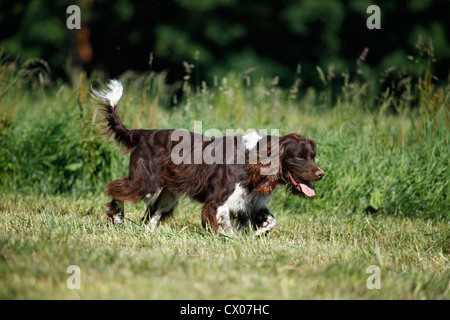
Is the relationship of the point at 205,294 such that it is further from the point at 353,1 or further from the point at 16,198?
the point at 353,1

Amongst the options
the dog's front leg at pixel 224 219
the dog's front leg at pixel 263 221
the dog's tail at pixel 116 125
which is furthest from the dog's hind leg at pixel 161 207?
the dog's front leg at pixel 263 221

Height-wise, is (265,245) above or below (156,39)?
below

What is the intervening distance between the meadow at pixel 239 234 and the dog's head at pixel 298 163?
517 millimetres

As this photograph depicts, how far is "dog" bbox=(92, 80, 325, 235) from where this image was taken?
171 inches

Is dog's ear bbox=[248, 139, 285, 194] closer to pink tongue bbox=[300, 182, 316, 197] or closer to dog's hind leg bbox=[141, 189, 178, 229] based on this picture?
pink tongue bbox=[300, 182, 316, 197]

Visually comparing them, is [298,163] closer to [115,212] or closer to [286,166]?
[286,166]

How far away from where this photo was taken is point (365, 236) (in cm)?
461

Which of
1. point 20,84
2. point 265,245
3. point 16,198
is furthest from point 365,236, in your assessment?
point 20,84

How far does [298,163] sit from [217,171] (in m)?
0.71

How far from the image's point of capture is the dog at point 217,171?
14.3 feet

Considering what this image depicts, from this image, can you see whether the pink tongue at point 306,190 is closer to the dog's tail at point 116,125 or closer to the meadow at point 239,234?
the meadow at point 239,234

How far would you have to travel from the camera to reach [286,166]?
442 cm
